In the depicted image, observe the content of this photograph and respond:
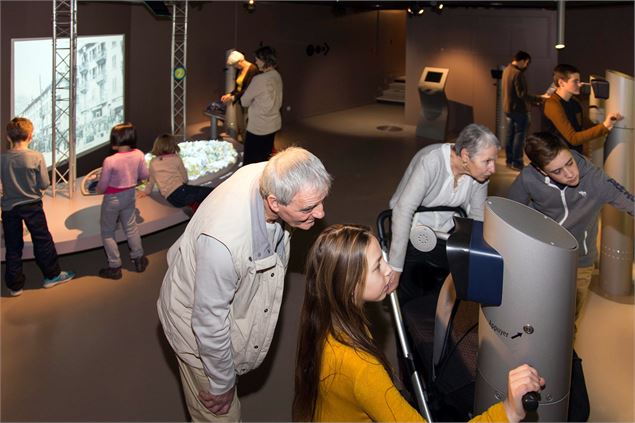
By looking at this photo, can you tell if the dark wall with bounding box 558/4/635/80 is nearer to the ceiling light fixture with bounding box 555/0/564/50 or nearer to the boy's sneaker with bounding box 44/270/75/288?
the ceiling light fixture with bounding box 555/0/564/50

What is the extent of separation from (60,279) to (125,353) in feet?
4.15

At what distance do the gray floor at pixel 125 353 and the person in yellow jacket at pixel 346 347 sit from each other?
66.3 inches

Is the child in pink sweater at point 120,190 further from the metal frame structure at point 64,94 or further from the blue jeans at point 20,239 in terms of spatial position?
the metal frame structure at point 64,94

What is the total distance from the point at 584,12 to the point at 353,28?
5.48 metres

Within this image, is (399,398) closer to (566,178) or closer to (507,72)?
(566,178)

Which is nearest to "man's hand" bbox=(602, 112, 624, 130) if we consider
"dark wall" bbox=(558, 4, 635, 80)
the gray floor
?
the gray floor

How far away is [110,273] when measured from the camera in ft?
17.8

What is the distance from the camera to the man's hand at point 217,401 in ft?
8.57

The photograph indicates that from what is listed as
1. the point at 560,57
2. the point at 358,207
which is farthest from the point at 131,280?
the point at 560,57

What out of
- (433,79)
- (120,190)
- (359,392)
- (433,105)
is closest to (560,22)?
(359,392)

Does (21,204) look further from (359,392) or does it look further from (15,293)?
(359,392)

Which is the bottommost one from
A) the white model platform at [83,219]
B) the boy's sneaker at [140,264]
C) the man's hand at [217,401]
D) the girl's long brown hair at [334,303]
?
the boy's sneaker at [140,264]

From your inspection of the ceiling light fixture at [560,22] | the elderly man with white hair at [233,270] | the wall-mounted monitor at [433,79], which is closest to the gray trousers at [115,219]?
the elderly man with white hair at [233,270]

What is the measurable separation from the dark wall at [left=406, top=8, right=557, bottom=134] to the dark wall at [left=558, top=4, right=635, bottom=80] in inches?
12.4
